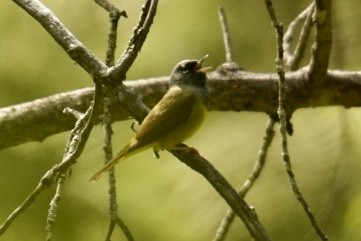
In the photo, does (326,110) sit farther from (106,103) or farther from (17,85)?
(17,85)

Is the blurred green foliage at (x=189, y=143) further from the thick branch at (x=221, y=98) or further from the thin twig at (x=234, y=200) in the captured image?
the thin twig at (x=234, y=200)

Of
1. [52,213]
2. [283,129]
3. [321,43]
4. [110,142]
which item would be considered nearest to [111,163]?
[110,142]

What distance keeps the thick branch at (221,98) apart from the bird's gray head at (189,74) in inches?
1.6

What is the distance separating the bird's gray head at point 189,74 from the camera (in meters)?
1.63

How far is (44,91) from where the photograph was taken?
1.87 metres

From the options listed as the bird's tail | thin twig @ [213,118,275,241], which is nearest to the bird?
the bird's tail

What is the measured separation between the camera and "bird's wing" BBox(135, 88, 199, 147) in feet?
4.54

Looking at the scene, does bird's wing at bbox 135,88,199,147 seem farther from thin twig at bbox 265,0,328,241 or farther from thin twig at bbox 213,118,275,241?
thin twig at bbox 265,0,328,241

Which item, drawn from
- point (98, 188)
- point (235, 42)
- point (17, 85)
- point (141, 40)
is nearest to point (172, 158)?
point (98, 188)

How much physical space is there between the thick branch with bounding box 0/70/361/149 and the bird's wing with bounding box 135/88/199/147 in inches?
3.7

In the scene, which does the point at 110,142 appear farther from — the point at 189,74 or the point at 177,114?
the point at 189,74

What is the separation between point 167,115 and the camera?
4.91 ft

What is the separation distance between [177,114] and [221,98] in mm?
194

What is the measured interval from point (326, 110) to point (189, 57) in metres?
0.34
